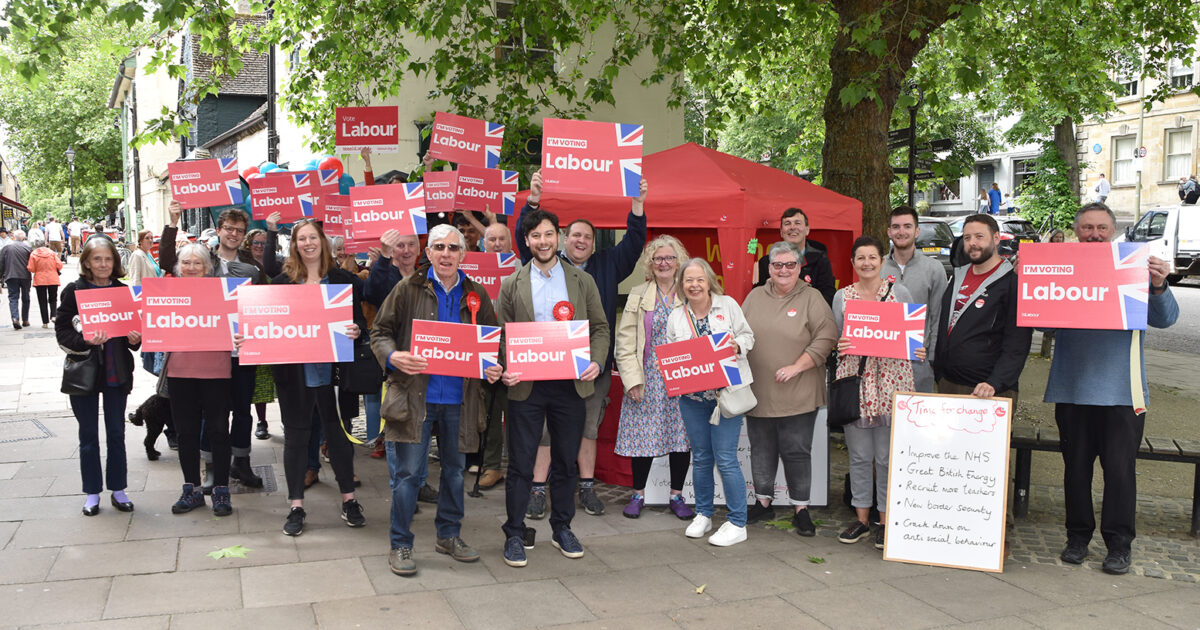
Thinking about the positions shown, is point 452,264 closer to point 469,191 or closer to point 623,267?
point 623,267

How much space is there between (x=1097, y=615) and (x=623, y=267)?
135 inches

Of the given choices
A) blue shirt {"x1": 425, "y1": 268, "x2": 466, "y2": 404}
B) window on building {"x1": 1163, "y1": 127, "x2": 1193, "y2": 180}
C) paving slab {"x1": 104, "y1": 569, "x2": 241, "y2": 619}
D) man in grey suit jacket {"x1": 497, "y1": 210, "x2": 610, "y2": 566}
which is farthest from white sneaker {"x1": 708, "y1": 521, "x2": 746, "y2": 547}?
window on building {"x1": 1163, "y1": 127, "x2": 1193, "y2": 180}

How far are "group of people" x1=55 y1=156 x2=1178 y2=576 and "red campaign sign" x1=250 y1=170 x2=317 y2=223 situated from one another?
120cm

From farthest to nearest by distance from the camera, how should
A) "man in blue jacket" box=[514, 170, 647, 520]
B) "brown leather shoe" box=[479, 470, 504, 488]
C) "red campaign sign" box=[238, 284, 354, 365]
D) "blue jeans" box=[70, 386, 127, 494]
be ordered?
"brown leather shoe" box=[479, 470, 504, 488]
"man in blue jacket" box=[514, 170, 647, 520]
"blue jeans" box=[70, 386, 127, 494]
"red campaign sign" box=[238, 284, 354, 365]

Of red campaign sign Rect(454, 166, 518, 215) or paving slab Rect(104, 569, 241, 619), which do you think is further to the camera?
red campaign sign Rect(454, 166, 518, 215)

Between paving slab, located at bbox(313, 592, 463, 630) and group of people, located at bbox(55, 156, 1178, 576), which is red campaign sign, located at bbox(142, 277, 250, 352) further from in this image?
paving slab, located at bbox(313, 592, 463, 630)

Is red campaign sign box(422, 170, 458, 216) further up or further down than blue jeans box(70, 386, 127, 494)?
further up

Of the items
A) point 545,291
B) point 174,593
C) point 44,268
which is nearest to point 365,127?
point 545,291

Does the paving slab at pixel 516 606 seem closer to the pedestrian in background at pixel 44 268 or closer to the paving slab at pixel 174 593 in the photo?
the paving slab at pixel 174 593

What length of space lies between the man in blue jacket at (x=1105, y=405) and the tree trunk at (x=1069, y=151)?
29.9m

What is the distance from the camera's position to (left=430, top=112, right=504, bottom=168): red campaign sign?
26.3 ft

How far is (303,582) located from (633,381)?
7.45 ft

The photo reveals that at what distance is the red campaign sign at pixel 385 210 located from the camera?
6486 mm

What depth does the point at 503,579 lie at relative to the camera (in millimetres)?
5023
